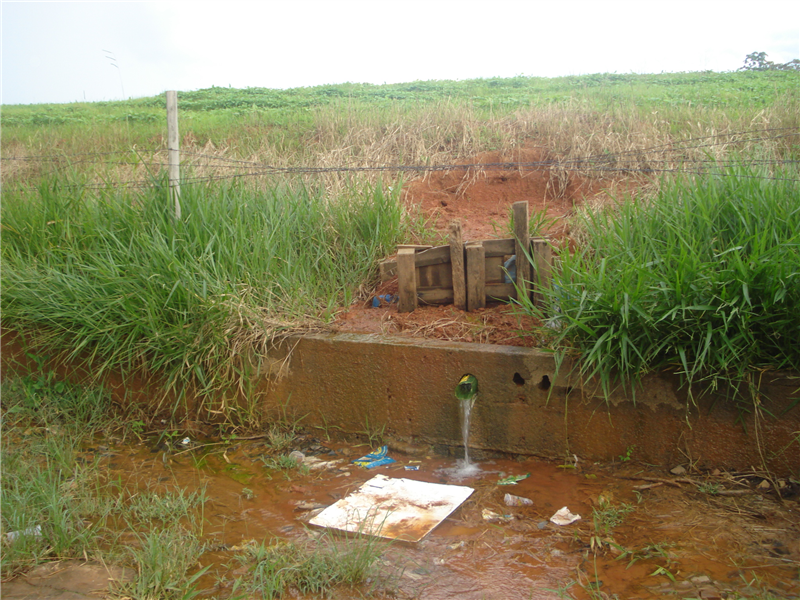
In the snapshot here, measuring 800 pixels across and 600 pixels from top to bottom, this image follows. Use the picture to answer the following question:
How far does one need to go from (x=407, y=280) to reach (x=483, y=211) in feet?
7.72

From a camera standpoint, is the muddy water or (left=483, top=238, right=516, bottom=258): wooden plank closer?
the muddy water

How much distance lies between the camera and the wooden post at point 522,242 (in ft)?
13.8

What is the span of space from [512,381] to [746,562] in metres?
1.48

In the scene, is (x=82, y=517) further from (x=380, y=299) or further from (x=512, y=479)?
(x=380, y=299)

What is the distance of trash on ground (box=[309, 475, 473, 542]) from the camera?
3029 mm

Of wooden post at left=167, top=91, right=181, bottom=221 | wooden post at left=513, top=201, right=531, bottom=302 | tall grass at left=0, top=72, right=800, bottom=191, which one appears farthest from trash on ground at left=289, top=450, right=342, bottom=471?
tall grass at left=0, top=72, right=800, bottom=191

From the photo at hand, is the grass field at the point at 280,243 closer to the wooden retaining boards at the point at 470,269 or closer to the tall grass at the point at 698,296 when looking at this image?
the tall grass at the point at 698,296

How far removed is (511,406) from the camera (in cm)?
370

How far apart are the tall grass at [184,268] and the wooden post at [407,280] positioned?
0.49 m

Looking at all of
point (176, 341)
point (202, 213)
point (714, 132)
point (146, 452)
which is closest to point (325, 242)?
point (202, 213)

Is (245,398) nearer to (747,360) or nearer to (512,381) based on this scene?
(512,381)

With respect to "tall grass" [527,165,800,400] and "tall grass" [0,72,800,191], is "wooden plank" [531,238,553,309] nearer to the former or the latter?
"tall grass" [527,165,800,400]

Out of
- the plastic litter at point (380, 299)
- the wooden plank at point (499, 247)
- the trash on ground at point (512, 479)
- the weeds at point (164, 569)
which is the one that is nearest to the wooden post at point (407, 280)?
the plastic litter at point (380, 299)

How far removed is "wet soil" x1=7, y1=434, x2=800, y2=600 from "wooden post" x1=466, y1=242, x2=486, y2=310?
3.76 feet
